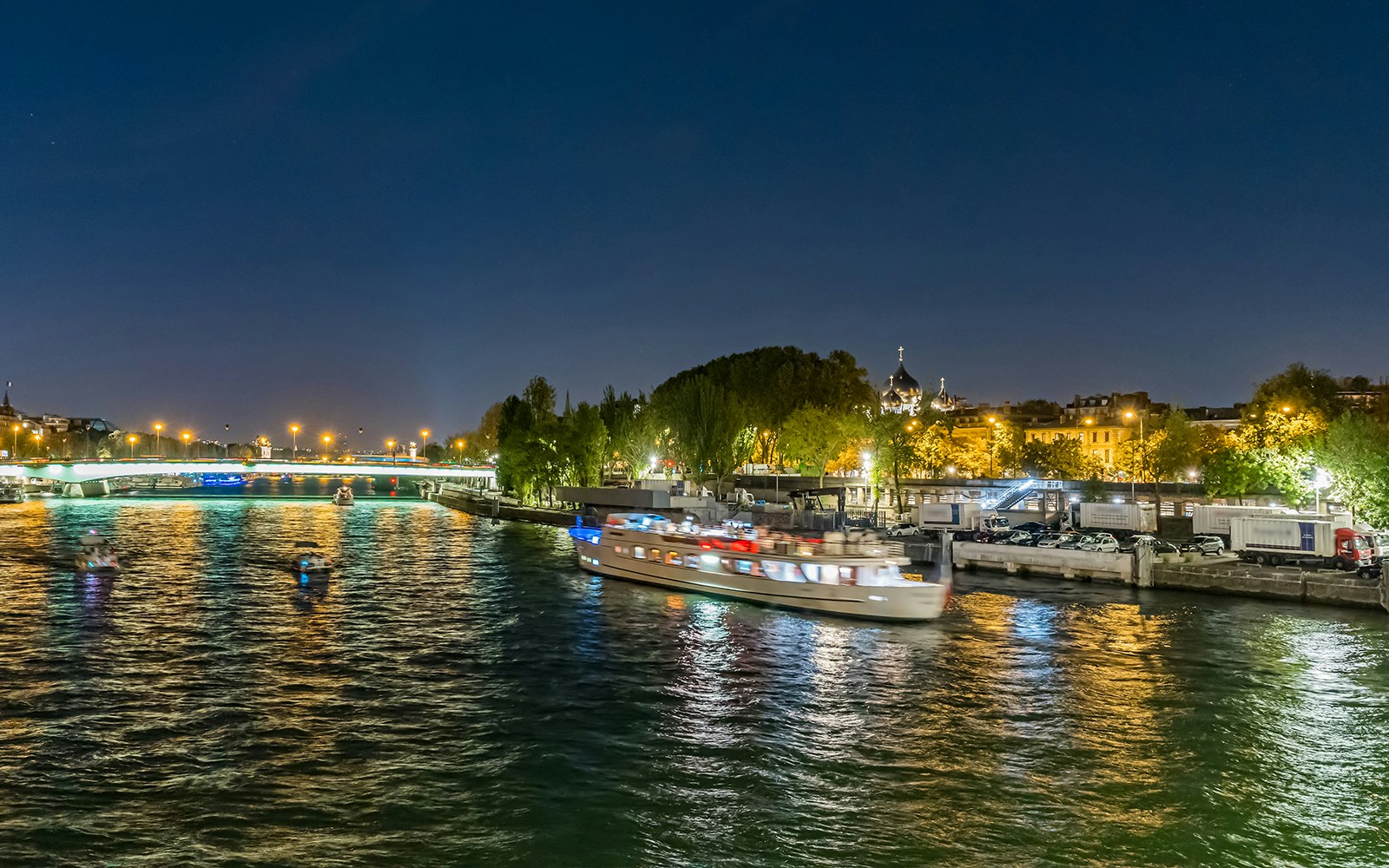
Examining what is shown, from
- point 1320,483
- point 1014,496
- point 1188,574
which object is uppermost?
point 1320,483

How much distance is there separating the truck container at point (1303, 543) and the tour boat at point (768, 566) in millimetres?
20210

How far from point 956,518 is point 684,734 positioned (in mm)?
52237

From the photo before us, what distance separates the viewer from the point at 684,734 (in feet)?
85.6

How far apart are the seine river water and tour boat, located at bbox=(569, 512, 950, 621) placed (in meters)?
1.16

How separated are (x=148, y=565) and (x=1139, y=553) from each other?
5850cm

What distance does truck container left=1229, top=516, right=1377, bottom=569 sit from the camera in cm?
5266

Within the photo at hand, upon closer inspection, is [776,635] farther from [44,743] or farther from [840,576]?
[44,743]

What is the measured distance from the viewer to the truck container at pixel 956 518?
243ft

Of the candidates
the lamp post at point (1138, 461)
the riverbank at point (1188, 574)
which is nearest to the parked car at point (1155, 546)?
the riverbank at point (1188, 574)

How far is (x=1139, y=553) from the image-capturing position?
53969 millimetres

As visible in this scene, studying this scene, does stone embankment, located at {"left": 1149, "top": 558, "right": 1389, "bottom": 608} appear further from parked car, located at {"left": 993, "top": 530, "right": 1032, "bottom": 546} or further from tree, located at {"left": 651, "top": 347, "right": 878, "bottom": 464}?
tree, located at {"left": 651, "top": 347, "right": 878, "bottom": 464}

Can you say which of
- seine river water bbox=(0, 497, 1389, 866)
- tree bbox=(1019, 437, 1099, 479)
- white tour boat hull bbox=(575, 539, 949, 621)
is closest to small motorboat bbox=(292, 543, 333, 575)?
seine river water bbox=(0, 497, 1389, 866)

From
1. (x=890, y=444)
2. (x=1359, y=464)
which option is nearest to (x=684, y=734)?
(x=1359, y=464)

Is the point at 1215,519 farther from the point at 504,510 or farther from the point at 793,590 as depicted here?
the point at 504,510
